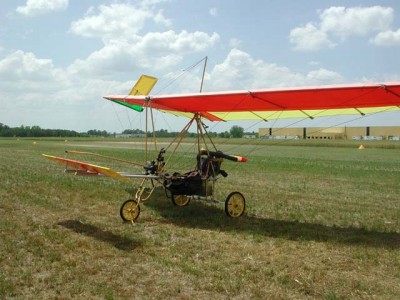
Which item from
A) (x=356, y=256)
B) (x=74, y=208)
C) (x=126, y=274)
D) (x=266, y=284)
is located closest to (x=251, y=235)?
(x=356, y=256)

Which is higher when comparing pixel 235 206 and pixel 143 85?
pixel 143 85

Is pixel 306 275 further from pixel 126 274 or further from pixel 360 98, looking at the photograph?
pixel 360 98

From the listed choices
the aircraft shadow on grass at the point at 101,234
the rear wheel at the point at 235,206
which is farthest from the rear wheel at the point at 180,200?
the aircraft shadow on grass at the point at 101,234

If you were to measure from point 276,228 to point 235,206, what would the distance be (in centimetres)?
132

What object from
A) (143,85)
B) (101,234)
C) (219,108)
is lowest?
(101,234)

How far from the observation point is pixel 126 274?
17.2ft

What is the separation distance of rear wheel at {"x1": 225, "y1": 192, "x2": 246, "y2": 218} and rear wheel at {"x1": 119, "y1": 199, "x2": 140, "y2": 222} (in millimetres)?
2050

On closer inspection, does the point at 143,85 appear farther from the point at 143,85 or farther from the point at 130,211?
the point at 130,211

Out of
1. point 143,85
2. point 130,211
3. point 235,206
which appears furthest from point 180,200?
point 143,85

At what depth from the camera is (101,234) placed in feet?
23.3

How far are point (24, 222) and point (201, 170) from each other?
153 inches

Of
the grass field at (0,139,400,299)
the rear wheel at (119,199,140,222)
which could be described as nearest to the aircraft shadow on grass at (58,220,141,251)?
the grass field at (0,139,400,299)

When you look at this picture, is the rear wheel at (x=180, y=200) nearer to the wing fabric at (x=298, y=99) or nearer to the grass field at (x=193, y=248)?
the grass field at (x=193, y=248)

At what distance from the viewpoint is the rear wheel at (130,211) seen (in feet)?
26.6
